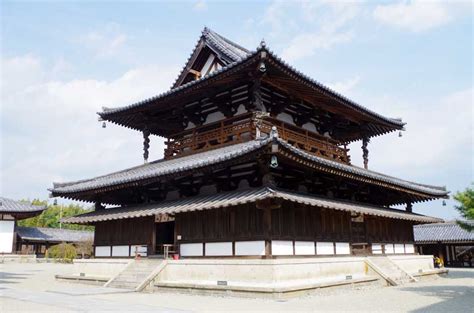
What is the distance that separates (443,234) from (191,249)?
39.6 metres

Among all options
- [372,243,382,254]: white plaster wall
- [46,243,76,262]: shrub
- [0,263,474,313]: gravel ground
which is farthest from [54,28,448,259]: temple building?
[46,243,76,262]: shrub

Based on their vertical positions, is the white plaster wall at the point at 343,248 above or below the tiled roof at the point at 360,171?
below

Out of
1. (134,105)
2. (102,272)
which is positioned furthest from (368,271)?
(134,105)

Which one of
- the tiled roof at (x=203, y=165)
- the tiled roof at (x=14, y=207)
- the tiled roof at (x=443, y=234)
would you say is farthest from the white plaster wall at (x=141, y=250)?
the tiled roof at (x=14, y=207)

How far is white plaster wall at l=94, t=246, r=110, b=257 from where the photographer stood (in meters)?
23.0

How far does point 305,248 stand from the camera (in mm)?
18109

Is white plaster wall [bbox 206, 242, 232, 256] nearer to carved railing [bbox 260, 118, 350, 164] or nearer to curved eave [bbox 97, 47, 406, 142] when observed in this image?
carved railing [bbox 260, 118, 350, 164]

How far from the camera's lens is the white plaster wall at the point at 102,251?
75.5 feet

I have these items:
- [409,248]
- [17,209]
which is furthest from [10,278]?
[17,209]

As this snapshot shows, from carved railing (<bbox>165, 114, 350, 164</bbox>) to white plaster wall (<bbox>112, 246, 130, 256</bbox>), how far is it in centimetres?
538

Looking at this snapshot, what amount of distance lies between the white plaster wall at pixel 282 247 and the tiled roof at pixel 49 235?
46875 mm

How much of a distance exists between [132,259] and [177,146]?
6.44 metres

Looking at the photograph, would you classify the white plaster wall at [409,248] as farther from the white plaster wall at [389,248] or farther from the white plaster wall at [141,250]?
the white plaster wall at [141,250]

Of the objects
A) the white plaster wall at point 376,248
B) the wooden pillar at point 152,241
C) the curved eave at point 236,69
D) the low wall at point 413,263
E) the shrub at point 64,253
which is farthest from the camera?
the shrub at point 64,253
